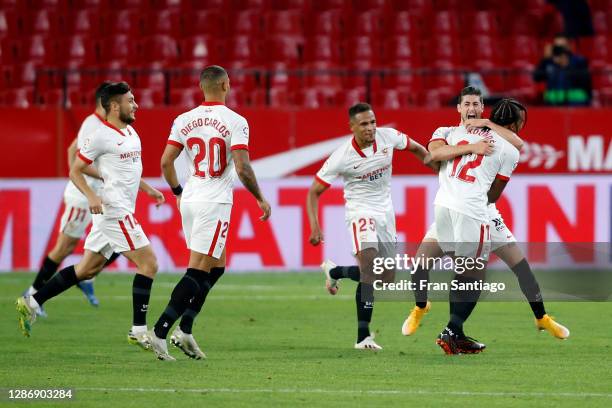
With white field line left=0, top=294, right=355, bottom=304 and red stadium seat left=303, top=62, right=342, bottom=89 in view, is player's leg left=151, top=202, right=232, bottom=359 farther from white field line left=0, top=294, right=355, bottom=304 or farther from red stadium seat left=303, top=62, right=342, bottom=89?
red stadium seat left=303, top=62, right=342, bottom=89

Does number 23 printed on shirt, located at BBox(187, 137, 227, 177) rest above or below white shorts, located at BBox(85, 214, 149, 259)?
above

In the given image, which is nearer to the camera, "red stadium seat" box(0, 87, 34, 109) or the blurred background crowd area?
"red stadium seat" box(0, 87, 34, 109)

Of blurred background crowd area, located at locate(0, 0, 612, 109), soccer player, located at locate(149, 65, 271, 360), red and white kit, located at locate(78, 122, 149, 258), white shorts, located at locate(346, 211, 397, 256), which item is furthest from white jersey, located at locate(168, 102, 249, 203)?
blurred background crowd area, located at locate(0, 0, 612, 109)

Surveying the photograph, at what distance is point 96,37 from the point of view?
831 inches

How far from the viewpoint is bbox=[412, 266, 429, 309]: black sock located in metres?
10.6

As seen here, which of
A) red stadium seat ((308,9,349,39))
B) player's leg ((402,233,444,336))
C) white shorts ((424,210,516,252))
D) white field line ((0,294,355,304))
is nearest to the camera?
white shorts ((424,210,516,252))

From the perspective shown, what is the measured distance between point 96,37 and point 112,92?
11140 mm

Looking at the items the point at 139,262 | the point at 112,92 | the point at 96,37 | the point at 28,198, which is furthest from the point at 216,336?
the point at 96,37

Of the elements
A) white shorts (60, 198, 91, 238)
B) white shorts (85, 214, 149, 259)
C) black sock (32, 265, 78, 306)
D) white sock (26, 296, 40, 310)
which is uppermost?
white shorts (85, 214, 149, 259)

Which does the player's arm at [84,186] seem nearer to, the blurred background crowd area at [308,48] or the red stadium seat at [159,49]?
the blurred background crowd area at [308,48]

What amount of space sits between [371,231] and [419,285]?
0.61 meters

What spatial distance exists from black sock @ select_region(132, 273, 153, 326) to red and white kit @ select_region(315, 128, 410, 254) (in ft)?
5.33

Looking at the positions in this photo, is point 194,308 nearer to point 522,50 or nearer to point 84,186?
point 84,186

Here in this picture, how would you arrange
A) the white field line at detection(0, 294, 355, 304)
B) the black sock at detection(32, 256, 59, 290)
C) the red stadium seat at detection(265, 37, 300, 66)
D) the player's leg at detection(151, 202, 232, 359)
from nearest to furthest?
the player's leg at detection(151, 202, 232, 359) < the black sock at detection(32, 256, 59, 290) < the white field line at detection(0, 294, 355, 304) < the red stadium seat at detection(265, 37, 300, 66)
